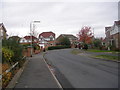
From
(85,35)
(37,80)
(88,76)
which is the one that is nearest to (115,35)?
(85,35)

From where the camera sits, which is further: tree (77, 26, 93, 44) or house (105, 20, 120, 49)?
tree (77, 26, 93, 44)

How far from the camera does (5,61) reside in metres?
9.30

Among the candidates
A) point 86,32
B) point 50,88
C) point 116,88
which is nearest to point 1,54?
point 50,88

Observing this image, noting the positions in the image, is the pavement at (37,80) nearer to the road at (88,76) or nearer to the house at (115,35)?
the road at (88,76)

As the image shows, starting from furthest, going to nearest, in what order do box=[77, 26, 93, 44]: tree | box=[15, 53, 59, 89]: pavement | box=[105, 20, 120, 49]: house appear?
box=[77, 26, 93, 44]: tree → box=[105, 20, 120, 49]: house → box=[15, 53, 59, 89]: pavement

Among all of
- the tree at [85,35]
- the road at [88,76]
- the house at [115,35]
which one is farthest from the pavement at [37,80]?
the tree at [85,35]

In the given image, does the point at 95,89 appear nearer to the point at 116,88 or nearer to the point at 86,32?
the point at 116,88

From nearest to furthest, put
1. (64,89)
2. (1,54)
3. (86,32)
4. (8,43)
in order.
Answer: (64,89) < (1,54) < (8,43) < (86,32)

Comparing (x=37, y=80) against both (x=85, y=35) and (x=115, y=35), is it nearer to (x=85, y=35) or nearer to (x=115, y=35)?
(x=115, y=35)

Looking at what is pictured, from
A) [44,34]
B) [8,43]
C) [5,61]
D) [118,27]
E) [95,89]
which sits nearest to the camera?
[95,89]

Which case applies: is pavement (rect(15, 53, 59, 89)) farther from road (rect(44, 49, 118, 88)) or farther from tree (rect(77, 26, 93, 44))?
tree (rect(77, 26, 93, 44))

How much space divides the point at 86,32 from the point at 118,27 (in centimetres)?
1952

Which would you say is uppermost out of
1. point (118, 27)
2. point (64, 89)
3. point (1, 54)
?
point (118, 27)

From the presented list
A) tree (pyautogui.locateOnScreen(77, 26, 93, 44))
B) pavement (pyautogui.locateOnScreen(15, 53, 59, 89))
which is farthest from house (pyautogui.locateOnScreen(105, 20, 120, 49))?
pavement (pyautogui.locateOnScreen(15, 53, 59, 89))
